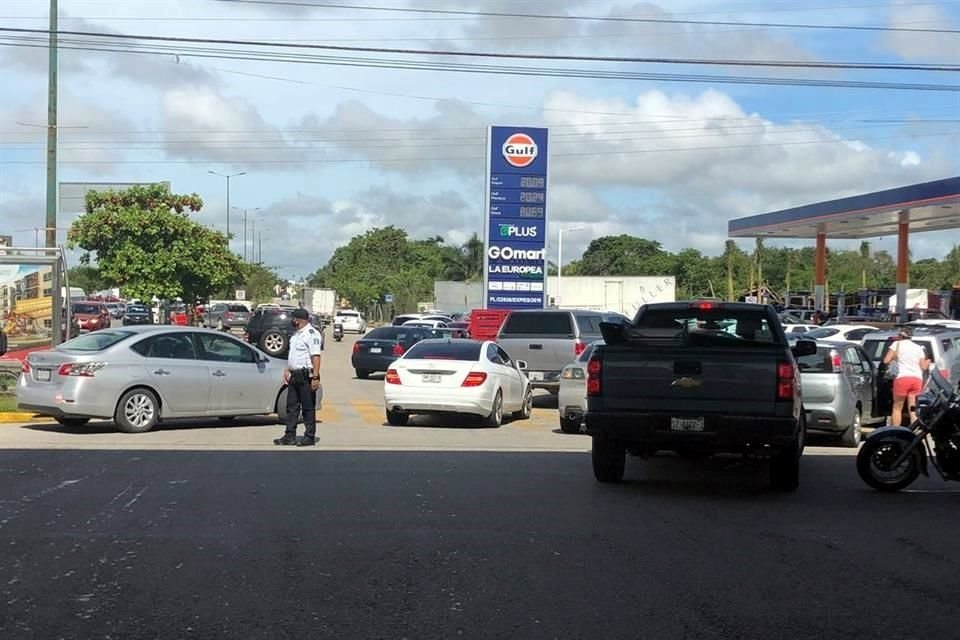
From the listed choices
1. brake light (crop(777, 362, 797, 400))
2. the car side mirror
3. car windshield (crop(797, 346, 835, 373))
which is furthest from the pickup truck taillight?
car windshield (crop(797, 346, 835, 373))

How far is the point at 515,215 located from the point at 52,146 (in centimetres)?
1172

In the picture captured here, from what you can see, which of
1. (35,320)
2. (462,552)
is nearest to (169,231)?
(35,320)

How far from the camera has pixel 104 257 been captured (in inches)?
1464

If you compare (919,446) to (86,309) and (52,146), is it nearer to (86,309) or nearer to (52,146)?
(52,146)

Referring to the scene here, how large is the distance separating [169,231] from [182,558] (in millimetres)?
31073

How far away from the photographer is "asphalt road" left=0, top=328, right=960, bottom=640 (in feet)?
Answer: 20.5

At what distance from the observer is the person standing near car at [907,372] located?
16.6 metres

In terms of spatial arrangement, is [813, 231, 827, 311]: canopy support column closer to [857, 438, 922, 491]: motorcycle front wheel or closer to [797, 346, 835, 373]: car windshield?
[797, 346, 835, 373]: car windshield

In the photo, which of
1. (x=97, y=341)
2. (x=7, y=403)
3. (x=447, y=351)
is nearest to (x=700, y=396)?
(x=447, y=351)

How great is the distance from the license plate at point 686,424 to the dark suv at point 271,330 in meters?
26.2

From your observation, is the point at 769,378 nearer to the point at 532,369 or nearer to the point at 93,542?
the point at 93,542

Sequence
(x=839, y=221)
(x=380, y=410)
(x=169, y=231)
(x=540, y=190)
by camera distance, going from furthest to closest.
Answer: (x=839, y=221) → (x=169, y=231) → (x=540, y=190) → (x=380, y=410)

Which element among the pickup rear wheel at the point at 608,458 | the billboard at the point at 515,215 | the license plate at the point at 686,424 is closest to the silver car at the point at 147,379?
the pickup rear wheel at the point at 608,458

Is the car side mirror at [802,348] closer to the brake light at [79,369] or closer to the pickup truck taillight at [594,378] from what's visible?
the pickup truck taillight at [594,378]
